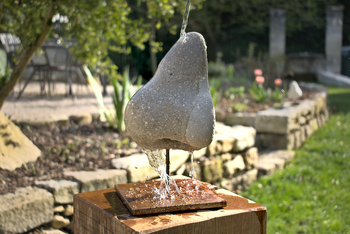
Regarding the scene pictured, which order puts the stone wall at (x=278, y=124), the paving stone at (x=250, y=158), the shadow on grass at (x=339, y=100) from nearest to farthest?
the paving stone at (x=250, y=158)
the stone wall at (x=278, y=124)
the shadow on grass at (x=339, y=100)

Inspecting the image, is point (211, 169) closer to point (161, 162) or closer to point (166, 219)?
point (161, 162)

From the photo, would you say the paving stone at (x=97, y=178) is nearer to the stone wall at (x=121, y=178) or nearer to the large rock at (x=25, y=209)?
the stone wall at (x=121, y=178)

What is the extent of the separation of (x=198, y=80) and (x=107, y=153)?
1.80m

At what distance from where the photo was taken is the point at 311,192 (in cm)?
387

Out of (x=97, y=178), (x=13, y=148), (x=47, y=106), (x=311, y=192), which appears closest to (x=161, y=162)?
(x=97, y=178)

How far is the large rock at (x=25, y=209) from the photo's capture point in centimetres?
214


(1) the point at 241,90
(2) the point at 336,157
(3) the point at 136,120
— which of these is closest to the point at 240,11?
(1) the point at 241,90

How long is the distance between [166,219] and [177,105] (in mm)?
513

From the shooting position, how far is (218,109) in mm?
5891

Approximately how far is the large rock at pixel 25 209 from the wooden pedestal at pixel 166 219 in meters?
0.57

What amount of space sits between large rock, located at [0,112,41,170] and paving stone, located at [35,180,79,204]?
0.41 meters

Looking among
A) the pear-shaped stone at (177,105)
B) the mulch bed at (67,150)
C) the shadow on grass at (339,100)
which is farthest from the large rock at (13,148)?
the shadow on grass at (339,100)

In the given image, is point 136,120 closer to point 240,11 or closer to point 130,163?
point 130,163

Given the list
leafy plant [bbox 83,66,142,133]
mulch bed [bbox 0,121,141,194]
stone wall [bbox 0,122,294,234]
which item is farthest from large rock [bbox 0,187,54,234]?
leafy plant [bbox 83,66,142,133]
